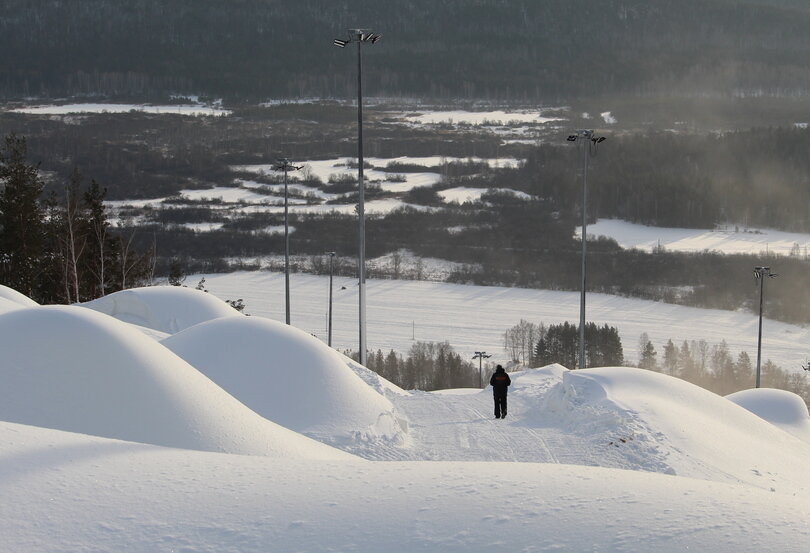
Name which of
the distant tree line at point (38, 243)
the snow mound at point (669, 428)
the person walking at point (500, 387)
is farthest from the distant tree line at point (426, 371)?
the person walking at point (500, 387)

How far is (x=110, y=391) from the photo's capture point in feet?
34.7

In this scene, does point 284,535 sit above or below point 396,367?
above

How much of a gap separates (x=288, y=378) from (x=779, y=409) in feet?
52.6

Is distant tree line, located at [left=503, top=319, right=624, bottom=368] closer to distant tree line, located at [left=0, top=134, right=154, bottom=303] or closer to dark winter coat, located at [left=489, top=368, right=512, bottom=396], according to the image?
distant tree line, located at [left=0, top=134, right=154, bottom=303]

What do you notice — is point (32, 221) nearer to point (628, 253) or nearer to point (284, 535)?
point (284, 535)

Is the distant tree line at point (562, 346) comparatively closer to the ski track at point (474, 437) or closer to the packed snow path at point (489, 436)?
the packed snow path at point (489, 436)

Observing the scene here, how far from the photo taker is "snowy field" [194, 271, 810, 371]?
6944 centimetres

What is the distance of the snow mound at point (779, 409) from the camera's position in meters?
25.2

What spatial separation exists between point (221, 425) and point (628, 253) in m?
92.1

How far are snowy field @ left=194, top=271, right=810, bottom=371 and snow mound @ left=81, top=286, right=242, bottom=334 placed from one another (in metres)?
38.7

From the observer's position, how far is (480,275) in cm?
9788

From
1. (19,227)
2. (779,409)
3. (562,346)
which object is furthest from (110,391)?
(562,346)

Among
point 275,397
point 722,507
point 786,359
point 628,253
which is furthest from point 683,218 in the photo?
point 722,507

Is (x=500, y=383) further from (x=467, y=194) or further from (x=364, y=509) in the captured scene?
(x=467, y=194)
